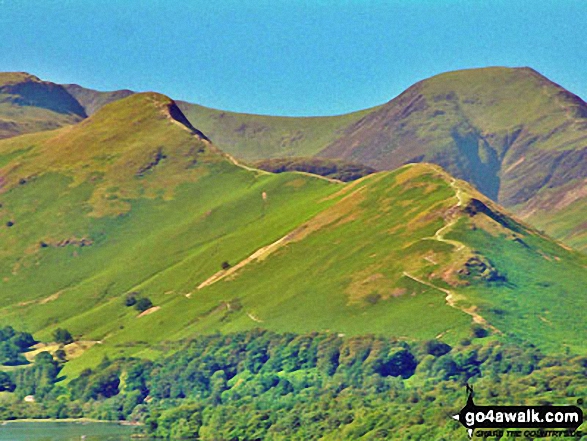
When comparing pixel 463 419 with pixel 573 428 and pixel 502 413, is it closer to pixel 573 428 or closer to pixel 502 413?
pixel 502 413

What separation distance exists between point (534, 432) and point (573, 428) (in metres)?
4.79

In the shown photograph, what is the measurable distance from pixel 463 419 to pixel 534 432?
78.5ft

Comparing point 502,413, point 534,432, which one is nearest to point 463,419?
point 502,413

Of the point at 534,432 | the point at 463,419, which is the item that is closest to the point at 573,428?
the point at 534,432

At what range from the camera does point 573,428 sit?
194 meters

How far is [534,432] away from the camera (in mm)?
193500

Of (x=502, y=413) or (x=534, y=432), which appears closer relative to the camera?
(x=502, y=413)

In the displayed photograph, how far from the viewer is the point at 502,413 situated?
553ft

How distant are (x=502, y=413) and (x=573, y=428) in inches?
1108

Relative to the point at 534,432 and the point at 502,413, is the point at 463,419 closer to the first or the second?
the point at 502,413

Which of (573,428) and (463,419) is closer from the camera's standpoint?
(463,419)

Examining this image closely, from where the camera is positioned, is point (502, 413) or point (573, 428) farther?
point (573, 428)

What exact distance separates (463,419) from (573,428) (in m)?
26.4

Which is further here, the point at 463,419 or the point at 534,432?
the point at 534,432
